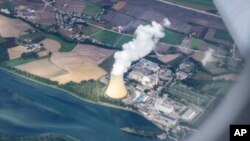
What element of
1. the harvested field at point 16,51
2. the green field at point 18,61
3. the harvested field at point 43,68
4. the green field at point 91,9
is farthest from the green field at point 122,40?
the harvested field at point 16,51

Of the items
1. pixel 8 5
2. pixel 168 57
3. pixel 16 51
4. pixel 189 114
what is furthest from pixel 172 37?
pixel 8 5

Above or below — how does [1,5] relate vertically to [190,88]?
above

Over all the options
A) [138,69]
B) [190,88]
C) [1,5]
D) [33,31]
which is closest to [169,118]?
[190,88]

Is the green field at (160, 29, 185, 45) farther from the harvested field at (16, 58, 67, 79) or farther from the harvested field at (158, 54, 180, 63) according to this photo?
A: the harvested field at (16, 58, 67, 79)

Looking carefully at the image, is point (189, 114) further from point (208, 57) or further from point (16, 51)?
point (16, 51)

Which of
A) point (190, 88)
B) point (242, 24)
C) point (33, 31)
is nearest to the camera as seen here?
point (242, 24)

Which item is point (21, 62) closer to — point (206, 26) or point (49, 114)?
point (49, 114)

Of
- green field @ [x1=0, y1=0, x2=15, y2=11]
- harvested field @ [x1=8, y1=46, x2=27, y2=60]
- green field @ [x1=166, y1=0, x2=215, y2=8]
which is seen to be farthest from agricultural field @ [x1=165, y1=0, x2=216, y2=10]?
harvested field @ [x1=8, y1=46, x2=27, y2=60]
